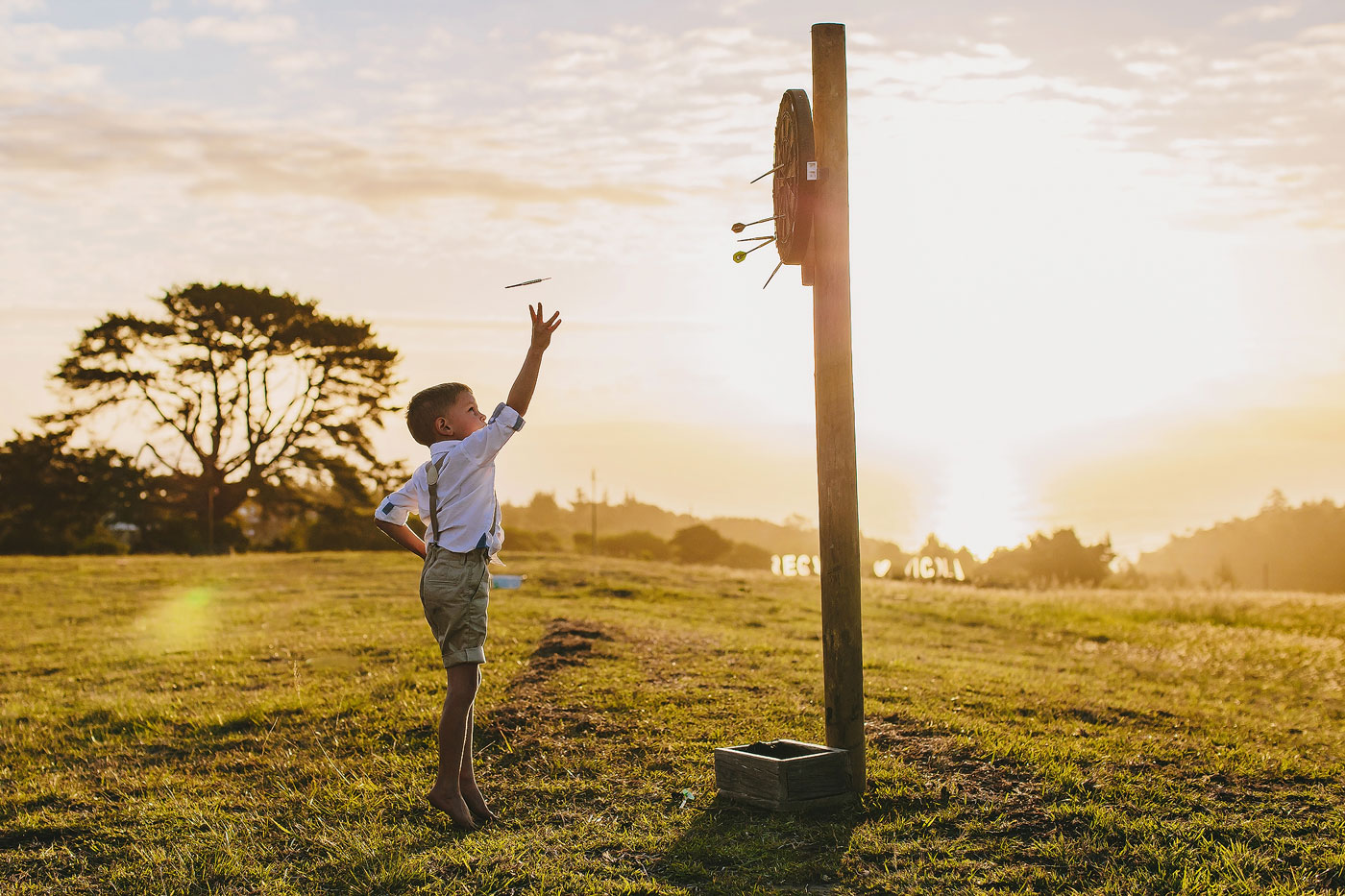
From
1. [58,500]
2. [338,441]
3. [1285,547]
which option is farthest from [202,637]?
[1285,547]

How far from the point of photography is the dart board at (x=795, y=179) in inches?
223

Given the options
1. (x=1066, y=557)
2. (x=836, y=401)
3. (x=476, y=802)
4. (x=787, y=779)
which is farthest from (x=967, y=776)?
(x=1066, y=557)

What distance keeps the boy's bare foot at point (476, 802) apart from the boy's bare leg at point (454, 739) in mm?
90

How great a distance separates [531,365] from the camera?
4785 millimetres

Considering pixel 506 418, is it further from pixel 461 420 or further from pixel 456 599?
pixel 456 599

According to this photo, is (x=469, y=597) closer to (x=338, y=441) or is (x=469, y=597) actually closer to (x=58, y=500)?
(x=338, y=441)

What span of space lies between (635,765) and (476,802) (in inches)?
47.5

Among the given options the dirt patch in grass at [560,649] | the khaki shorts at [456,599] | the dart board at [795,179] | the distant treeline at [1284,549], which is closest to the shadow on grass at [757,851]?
the khaki shorts at [456,599]

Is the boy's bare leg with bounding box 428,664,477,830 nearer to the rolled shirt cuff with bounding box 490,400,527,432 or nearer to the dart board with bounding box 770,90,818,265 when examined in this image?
the rolled shirt cuff with bounding box 490,400,527,432

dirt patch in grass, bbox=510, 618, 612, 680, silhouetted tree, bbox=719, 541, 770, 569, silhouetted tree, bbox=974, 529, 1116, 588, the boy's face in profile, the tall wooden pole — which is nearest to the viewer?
the boy's face in profile

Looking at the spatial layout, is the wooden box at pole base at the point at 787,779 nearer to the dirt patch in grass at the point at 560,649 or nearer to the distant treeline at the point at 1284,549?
the dirt patch in grass at the point at 560,649

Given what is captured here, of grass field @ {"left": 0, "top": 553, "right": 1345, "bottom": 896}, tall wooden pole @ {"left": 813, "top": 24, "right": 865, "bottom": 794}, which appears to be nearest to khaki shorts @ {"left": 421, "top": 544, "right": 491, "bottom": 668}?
grass field @ {"left": 0, "top": 553, "right": 1345, "bottom": 896}

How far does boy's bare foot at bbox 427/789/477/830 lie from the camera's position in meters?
5.02

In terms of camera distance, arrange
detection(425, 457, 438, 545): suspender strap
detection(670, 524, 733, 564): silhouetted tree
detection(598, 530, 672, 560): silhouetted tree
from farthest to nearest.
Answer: detection(598, 530, 672, 560): silhouetted tree
detection(670, 524, 733, 564): silhouetted tree
detection(425, 457, 438, 545): suspender strap
